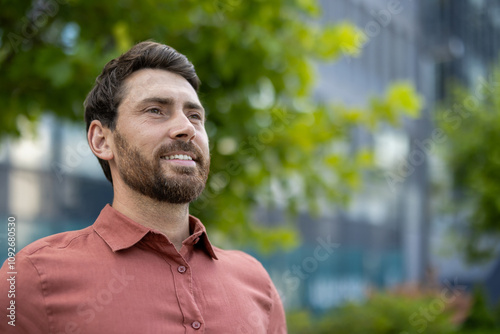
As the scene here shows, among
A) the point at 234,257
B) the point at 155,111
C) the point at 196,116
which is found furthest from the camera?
the point at 234,257

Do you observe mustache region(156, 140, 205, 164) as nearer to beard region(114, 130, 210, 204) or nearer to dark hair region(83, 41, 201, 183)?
beard region(114, 130, 210, 204)

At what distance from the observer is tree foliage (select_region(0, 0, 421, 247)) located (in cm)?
426

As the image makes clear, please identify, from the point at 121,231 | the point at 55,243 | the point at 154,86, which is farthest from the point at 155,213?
the point at 154,86

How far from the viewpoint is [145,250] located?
6.83 ft

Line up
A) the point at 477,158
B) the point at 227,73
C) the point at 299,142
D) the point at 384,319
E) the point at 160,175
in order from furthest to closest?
the point at 477,158 < the point at 384,319 < the point at 299,142 < the point at 227,73 < the point at 160,175

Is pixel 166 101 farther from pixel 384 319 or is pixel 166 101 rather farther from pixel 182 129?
pixel 384 319

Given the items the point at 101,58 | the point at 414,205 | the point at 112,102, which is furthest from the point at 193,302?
the point at 414,205

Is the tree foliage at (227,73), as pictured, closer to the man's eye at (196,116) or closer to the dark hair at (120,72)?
the dark hair at (120,72)

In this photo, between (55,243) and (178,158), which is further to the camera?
(178,158)

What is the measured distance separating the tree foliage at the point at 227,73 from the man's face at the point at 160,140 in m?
1.79

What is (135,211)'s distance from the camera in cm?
215

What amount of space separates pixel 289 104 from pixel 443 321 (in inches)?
297

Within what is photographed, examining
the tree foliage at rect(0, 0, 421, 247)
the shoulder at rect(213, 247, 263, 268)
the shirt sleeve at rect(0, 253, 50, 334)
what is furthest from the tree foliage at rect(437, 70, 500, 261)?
the shirt sleeve at rect(0, 253, 50, 334)

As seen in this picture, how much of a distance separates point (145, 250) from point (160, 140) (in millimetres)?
367
